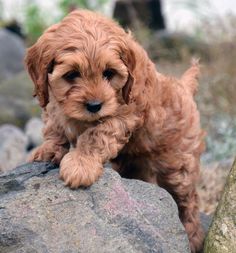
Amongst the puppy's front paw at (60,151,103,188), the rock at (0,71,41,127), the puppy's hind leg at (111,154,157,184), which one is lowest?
the rock at (0,71,41,127)

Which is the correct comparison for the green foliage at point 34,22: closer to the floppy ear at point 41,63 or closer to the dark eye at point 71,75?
the floppy ear at point 41,63

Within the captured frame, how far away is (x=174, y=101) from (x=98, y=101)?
1241mm

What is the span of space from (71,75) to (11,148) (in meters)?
4.60

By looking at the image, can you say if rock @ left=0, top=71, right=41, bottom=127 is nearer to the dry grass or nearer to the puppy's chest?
the dry grass

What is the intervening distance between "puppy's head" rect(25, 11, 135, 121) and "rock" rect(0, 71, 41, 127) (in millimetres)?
6666

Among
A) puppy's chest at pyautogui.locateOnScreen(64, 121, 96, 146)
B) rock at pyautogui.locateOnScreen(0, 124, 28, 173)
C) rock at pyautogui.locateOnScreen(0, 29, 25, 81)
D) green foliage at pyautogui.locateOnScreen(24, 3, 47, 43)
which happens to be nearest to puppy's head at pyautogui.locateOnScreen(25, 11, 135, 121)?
puppy's chest at pyautogui.locateOnScreen(64, 121, 96, 146)

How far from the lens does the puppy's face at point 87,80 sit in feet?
16.4

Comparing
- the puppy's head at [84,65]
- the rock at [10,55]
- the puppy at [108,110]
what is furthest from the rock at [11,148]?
the rock at [10,55]

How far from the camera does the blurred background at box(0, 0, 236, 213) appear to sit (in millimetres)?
9695

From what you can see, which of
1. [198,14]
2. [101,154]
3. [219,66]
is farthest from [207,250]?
[198,14]

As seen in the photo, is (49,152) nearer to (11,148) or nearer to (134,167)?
(134,167)

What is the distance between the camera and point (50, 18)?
1719 centimetres

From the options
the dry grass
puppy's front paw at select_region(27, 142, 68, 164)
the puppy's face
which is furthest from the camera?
the dry grass

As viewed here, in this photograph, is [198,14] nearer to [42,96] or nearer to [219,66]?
[219,66]
